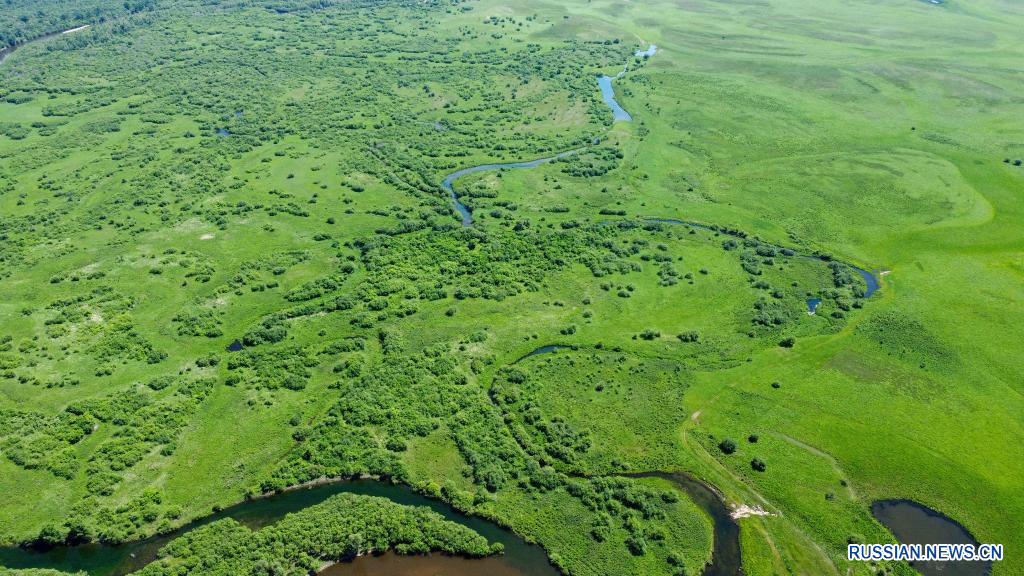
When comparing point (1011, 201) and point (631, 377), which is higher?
point (1011, 201)

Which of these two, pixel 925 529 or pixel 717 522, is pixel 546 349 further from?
pixel 925 529

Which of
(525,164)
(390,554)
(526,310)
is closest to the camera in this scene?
(390,554)

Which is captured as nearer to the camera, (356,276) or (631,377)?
(631,377)

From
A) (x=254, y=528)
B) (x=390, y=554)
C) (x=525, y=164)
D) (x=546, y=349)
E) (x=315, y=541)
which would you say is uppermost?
(x=525, y=164)

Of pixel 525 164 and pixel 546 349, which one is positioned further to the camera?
pixel 525 164

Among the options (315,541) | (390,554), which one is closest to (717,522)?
(390,554)

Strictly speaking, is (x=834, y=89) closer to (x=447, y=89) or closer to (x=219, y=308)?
(x=447, y=89)

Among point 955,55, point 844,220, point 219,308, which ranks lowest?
point 219,308

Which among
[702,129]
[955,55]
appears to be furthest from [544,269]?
[955,55]

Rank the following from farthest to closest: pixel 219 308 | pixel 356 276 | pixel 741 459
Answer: pixel 356 276 → pixel 219 308 → pixel 741 459
